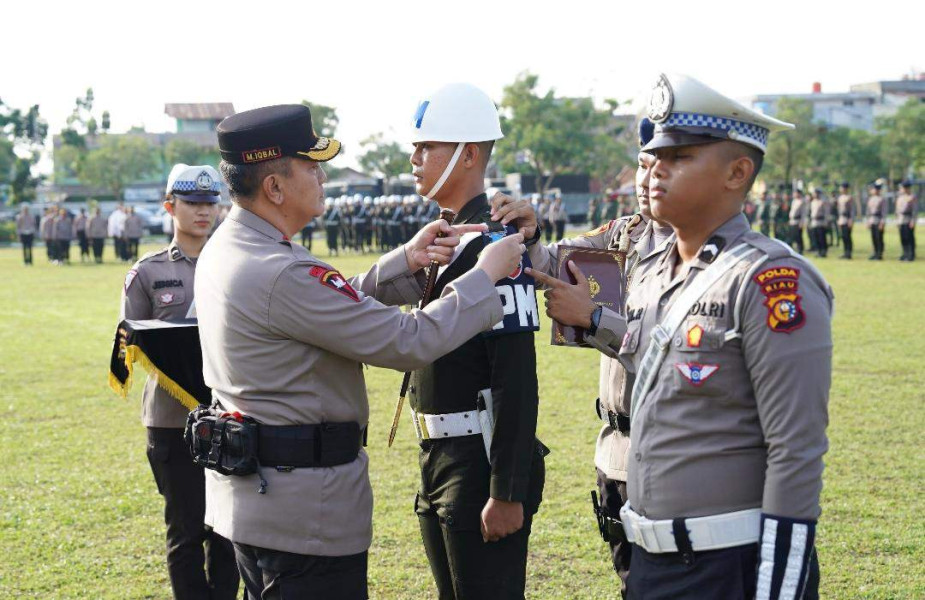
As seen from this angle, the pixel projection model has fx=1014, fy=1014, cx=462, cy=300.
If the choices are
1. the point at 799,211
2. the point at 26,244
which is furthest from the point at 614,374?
the point at 26,244

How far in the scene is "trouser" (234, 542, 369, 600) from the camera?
2967mm

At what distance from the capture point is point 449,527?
10.7ft

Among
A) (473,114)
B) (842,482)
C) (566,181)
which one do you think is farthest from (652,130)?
(566,181)

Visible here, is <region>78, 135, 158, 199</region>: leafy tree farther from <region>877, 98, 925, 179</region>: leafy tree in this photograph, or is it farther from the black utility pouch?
the black utility pouch

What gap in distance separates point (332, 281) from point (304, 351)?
0.72 ft

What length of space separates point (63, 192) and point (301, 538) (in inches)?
3314

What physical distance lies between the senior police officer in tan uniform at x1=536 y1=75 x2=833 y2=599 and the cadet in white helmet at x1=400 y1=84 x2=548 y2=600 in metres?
0.63

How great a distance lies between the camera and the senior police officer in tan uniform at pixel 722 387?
7.18 feet

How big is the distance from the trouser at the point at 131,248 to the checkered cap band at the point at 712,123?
32127mm

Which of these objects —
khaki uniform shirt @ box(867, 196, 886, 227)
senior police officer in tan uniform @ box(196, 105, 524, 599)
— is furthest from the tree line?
senior police officer in tan uniform @ box(196, 105, 524, 599)

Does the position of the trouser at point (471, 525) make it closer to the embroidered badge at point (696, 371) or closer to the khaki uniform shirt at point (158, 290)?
the embroidered badge at point (696, 371)

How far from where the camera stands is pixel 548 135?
58750 millimetres

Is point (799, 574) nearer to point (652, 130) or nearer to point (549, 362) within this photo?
point (652, 130)

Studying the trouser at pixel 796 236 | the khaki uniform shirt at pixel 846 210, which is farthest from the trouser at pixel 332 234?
the khaki uniform shirt at pixel 846 210
